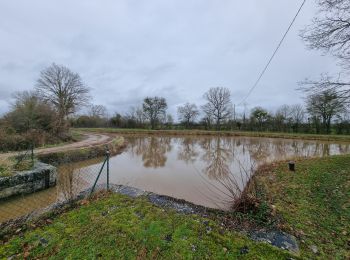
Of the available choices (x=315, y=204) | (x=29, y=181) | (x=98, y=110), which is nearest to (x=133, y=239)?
(x=315, y=204)

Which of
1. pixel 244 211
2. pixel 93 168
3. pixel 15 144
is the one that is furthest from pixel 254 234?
pixel 15 144

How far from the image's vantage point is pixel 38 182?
6.68 m

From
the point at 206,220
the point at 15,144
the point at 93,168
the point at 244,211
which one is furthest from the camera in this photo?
the point at 15,144

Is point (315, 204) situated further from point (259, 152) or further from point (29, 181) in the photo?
point (259, 152)

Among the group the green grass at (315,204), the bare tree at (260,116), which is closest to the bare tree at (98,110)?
the bare tree at (260,116)

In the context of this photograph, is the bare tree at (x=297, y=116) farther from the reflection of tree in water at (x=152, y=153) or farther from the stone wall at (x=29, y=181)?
the stone wall at (x=29, y=181)

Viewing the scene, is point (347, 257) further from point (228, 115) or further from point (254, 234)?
point (228, 115)

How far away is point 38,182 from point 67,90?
24.8m

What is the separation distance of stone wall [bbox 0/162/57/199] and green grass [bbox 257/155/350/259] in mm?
7484

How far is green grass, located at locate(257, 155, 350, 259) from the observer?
10.1 ft

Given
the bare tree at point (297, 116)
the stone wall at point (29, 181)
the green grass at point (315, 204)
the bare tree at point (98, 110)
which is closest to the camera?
the green grass at point (315, 204)

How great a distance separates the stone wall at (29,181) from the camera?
19.4 feet

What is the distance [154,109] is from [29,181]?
37.9 metres

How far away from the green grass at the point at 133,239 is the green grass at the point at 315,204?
854 millimetres
